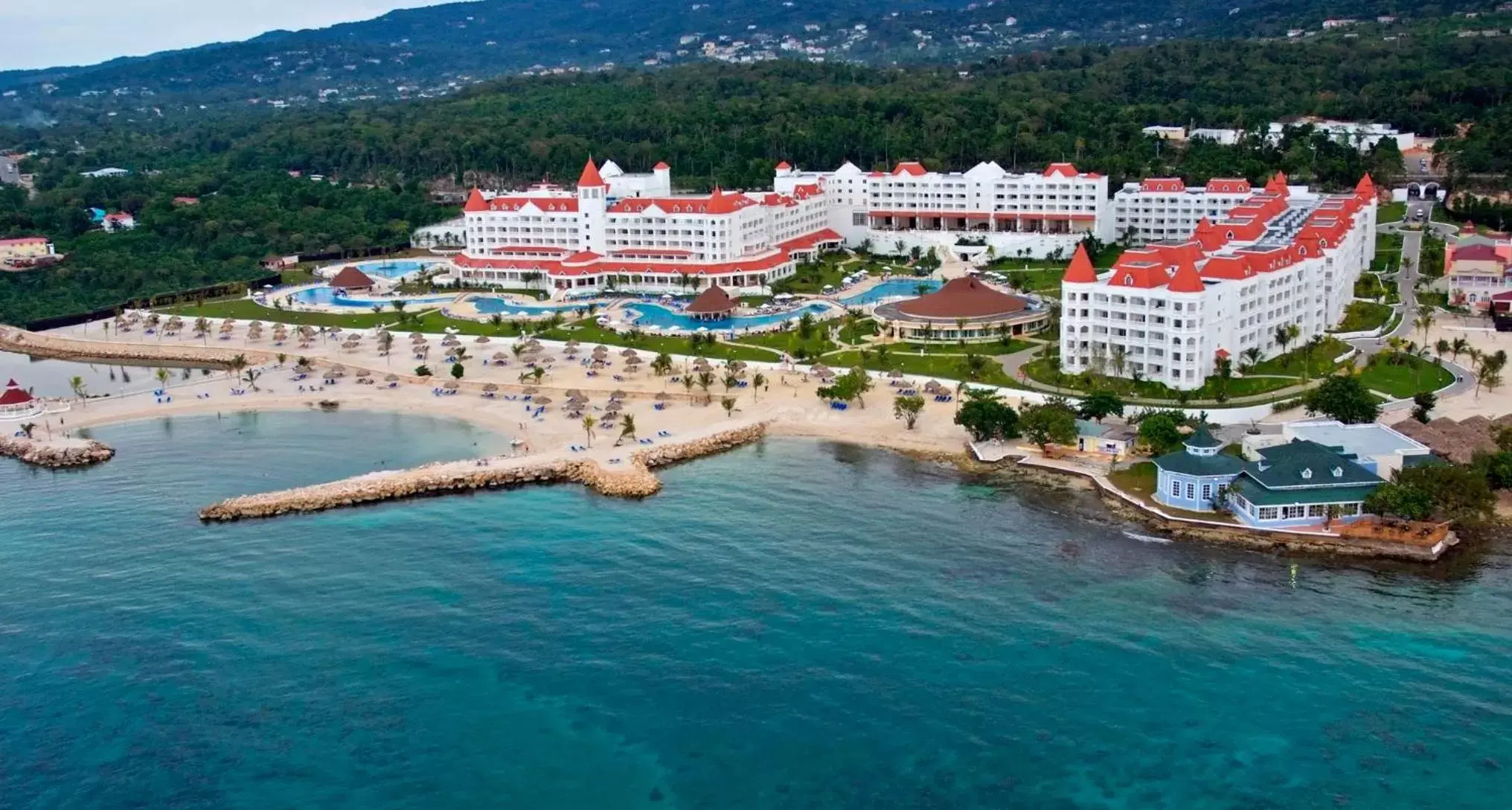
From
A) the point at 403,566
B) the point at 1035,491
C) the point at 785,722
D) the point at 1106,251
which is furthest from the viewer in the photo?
the point at 1106,251

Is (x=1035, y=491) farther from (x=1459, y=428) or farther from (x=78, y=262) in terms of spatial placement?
(x=78, y=262)

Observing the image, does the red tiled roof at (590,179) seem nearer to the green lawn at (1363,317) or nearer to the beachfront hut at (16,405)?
the beachfront hut at (16,405)

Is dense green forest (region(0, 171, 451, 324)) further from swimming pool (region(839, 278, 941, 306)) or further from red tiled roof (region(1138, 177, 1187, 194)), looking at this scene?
red tiled roof (region(1138, 177, 1187, 194))

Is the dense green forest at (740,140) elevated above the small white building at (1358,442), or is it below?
above

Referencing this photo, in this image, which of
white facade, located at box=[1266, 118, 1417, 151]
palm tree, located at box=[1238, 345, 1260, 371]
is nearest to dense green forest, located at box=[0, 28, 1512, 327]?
white facade, located at box=[1266, 118, 1417, 151]

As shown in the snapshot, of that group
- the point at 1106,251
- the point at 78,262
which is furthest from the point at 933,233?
the point at 78,262

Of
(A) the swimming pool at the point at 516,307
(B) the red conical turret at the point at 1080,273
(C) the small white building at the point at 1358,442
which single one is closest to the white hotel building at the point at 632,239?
(A) the swimming pool at the point at 516,307
